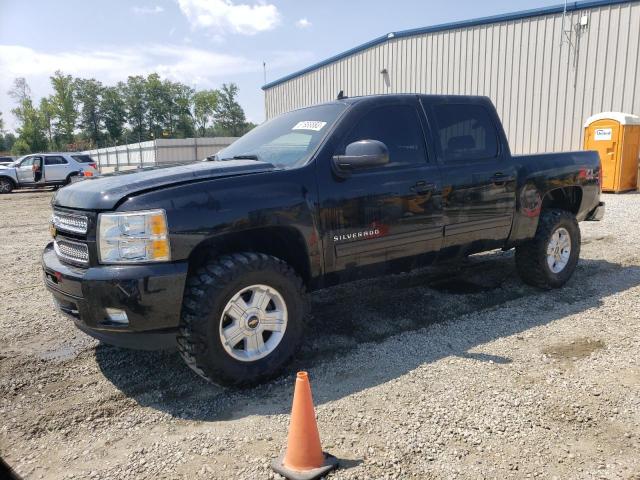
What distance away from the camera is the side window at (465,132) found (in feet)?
14.9

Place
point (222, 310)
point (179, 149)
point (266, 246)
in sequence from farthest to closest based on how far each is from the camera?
point (179, 149) → point (266, 246) → point (222, 310)

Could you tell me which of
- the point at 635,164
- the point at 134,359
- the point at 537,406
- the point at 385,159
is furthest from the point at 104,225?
the point at 635,164

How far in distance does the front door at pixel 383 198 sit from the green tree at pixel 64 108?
84.1 metres

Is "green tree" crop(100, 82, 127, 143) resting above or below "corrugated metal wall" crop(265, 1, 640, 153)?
above

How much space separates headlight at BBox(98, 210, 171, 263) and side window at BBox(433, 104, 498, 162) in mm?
2568

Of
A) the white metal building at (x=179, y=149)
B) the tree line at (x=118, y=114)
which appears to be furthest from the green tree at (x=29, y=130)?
the white metal building at (x=179, y=149)

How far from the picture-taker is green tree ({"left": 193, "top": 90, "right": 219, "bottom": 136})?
10431 centimetres

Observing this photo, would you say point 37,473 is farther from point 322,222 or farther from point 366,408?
point 322,222

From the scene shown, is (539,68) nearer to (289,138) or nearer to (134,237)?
(289,138)

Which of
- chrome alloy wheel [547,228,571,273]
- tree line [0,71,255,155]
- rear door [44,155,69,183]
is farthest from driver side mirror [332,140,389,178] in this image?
tree line [0,71,255,155]

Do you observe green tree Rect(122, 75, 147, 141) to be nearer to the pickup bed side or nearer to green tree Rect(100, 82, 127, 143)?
green tree Rect(100, 82, 127, 143)

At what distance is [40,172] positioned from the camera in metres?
21.4

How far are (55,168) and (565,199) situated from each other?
21.4 meters

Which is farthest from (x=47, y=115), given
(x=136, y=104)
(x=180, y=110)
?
(x=180, y=110)
